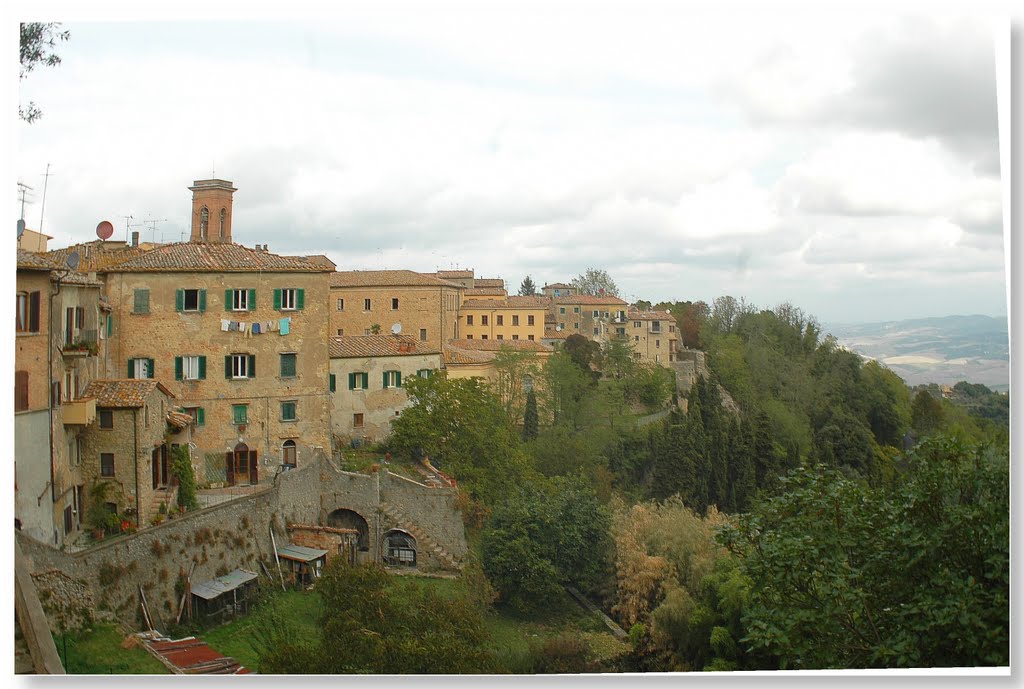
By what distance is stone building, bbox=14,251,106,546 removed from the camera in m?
10.6

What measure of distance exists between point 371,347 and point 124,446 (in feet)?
30.2

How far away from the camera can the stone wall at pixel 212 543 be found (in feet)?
34.2

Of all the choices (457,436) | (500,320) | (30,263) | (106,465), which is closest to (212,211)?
(457,436)

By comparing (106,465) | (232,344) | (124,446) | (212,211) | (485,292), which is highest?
(212,211)

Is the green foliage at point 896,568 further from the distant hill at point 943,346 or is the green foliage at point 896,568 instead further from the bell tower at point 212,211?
the bell tower at point 212,211

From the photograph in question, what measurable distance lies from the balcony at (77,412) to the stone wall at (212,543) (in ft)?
5.63

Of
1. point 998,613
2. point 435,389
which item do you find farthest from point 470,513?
point 998,613

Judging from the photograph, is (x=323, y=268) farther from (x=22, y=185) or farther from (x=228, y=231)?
(x=22, y=185)

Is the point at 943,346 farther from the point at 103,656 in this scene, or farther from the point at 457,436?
the point at 103,656

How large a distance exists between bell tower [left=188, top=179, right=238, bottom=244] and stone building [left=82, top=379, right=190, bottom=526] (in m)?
5.60

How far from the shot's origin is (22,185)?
39.7 ft

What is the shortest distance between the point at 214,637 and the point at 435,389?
990 centimetres

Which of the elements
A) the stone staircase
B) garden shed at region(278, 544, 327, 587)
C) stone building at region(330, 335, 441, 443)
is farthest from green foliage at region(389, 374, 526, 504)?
garden shed at region(278, 544, 327, 587)

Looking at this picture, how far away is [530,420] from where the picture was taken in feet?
88.3
